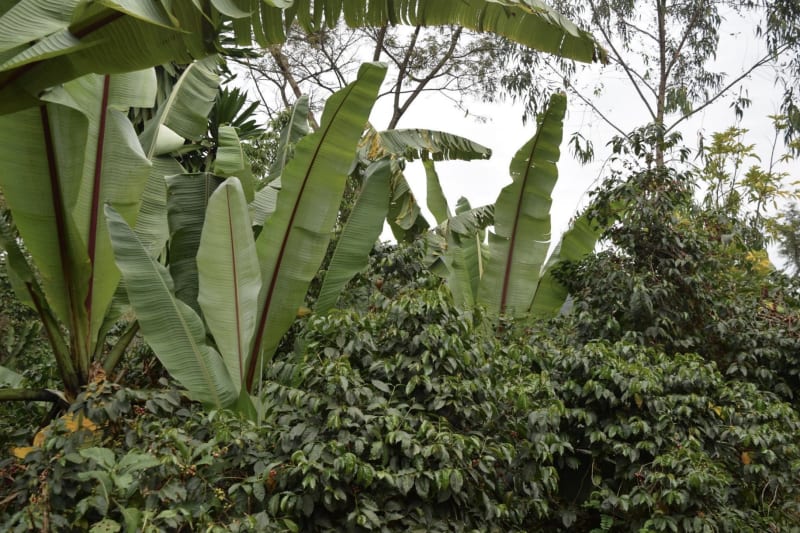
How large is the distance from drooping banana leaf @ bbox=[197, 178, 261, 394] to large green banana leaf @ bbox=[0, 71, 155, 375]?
651mm

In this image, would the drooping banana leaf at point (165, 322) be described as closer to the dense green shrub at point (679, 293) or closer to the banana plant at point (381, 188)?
the banana plant at point (381, 188)

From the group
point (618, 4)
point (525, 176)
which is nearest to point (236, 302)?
point (525, 176)

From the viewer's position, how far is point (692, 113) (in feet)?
53.1

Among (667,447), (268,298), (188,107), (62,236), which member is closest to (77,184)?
(62,236)

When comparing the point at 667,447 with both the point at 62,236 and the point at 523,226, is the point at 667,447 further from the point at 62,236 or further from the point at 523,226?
the point at 62,236

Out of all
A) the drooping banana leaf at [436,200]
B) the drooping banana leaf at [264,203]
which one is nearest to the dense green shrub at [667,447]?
the drooping banana leaf at [264,203]

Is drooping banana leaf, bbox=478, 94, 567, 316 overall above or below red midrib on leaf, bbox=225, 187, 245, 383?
above

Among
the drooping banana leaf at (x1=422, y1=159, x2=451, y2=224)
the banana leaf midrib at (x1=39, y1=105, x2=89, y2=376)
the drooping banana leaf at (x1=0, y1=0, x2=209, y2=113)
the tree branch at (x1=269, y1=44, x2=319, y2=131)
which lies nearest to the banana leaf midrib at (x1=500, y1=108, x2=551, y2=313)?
the drooping banana leaf at (x1=422, y1=159, x2=451, y2=224)

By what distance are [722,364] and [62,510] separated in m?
5.28

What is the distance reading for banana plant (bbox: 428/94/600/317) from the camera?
7.52 metres

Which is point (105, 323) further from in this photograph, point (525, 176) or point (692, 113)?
point (692, 113)

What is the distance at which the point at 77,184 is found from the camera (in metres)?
4.91

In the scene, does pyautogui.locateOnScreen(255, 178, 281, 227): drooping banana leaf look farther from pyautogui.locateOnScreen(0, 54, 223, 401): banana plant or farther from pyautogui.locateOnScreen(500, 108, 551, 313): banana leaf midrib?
pyautogui.locateOnScreen(500, 108, 551, 313): banana leaf midrib

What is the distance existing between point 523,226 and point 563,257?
0.72 m
